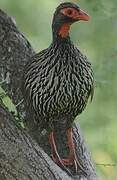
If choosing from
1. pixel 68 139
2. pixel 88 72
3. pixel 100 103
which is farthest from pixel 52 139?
pixel 100 103

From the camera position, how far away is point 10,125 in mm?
4008

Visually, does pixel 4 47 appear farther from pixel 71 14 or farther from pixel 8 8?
pixel 8 8

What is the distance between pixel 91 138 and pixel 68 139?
10.0 feet

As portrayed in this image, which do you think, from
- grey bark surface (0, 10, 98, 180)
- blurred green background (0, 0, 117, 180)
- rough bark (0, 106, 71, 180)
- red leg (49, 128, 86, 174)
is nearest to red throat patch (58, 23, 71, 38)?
grey bark surface (0, 10, 98, 180)

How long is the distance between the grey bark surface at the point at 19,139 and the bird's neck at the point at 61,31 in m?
0.30

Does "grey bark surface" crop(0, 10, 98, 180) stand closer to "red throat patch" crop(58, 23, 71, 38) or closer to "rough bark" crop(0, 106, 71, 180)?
"rough bark" crop(0, 106, 71, 180)

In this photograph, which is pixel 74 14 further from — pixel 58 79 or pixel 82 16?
pixel 58 79

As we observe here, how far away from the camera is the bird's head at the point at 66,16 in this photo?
4777 mm

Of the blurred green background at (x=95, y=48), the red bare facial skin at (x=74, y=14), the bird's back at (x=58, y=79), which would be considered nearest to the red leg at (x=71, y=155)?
the bird's back at (x=58, y=79)

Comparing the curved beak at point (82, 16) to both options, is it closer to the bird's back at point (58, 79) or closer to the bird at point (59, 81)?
the bird at point (59, 81)

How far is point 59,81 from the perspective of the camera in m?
4.98

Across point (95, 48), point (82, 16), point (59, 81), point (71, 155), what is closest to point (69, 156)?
point (71, 155)

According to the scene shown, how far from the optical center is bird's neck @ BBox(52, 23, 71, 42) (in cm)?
489

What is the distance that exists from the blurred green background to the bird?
1505 mm
